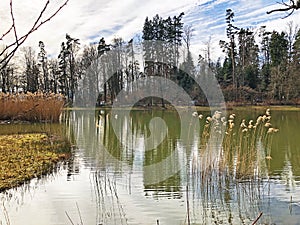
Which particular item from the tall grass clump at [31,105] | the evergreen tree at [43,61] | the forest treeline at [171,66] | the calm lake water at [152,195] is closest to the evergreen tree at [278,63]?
the forest treeline at [171,66]

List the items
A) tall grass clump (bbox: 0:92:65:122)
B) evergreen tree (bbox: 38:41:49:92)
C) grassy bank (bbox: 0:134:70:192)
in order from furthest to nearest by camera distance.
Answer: evergreen tree (bbox: 38:41:49:92) < tall grass clump (bbox: 0:92:65:122) < grassy bank (bbox: 0:134:70:192)

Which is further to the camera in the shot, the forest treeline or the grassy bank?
the forest treeline

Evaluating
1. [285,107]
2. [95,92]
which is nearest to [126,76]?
[95,92]

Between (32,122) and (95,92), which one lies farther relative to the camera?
(95,92)

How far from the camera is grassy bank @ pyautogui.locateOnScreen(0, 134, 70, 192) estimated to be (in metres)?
6.85

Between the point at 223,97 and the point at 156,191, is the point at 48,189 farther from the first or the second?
the point at 223,97

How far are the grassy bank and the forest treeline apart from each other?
72.4ft

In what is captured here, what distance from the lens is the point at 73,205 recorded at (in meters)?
5.26

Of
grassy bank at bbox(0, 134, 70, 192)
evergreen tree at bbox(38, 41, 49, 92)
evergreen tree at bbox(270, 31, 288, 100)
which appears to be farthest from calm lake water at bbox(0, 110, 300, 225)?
evergreen tree at bbox(38, 41, 49, 92)

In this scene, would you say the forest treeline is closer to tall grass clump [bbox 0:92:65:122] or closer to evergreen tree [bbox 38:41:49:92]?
evergreen tree [bbox 38:41:49:92]

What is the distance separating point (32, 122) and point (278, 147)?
1002cm

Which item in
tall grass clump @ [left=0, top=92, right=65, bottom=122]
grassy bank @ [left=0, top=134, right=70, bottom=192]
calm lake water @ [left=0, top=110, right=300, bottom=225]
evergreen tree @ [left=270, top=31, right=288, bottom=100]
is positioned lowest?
calm lake water @ [left=0, top=110, right=300, bottom=225]

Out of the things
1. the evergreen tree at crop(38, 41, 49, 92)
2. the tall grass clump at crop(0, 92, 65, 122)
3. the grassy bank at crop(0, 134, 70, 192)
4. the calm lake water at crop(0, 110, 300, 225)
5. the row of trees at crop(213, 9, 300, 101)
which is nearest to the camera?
the calm lake water at crop(0, 110, 300, 225)

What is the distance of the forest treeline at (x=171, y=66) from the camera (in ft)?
→ 108
